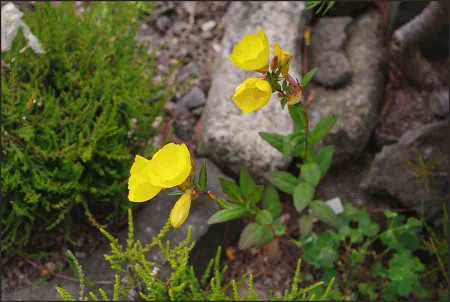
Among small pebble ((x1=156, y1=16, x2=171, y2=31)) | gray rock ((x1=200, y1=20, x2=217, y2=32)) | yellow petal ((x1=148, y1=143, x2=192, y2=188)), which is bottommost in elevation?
gray rock ((x1=200, y1=20, x2=217, y2=32))

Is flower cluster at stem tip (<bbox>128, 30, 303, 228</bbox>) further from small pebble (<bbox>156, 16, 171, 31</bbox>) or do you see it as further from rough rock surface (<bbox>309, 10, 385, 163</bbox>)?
small pebble (<bbox>156, 16, 171, 31</bbox>)

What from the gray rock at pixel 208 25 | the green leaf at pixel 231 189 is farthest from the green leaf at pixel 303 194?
the gray rock at pixel 208 25

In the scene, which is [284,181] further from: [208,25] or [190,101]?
[208,25]

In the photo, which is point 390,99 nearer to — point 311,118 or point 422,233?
point 311,118

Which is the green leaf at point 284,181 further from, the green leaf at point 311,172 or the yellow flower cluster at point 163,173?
the yellow flower cluster at point 163,173

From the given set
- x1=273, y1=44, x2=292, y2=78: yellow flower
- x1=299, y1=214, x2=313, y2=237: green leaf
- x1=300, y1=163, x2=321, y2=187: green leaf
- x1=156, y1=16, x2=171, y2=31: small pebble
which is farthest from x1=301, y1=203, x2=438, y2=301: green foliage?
x1=156, y1=16, x2=171, y2=31: small pebble

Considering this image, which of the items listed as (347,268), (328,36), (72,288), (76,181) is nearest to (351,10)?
(328,36)
